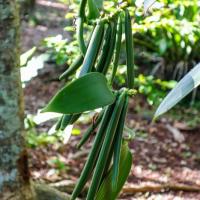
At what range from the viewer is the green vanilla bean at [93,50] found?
84 cm

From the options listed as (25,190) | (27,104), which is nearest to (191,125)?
(27,104)

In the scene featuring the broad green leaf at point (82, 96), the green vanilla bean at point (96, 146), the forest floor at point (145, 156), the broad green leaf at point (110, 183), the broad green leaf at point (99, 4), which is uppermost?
the broad green leaf at point (99, 4)

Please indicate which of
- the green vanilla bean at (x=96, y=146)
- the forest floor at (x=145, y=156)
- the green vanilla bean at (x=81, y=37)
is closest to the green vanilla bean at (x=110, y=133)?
the green vanilla bean at (x=96, y=146)

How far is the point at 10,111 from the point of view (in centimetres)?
117

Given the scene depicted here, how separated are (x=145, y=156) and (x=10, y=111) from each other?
1.78 meters

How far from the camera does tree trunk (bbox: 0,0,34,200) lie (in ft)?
3.71

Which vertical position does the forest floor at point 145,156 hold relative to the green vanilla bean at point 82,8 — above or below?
below

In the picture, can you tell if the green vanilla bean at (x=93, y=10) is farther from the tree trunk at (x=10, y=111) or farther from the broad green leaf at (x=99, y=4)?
the tree trunk at (x=10, y=111)

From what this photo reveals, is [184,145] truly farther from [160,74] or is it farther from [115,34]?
[115,34]

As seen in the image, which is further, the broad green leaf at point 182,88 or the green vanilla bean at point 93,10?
the green vanilla bean at point 93,10

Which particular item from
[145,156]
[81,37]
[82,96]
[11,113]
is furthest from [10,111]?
[145,156]

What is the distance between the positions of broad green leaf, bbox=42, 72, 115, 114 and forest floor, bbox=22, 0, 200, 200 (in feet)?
4.22

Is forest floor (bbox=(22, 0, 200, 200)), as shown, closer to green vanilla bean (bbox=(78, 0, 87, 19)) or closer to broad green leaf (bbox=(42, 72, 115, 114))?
green vanilla bean (bbox=(78, 0, 87, 19))

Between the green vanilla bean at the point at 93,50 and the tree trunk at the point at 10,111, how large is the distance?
33 centimetres
